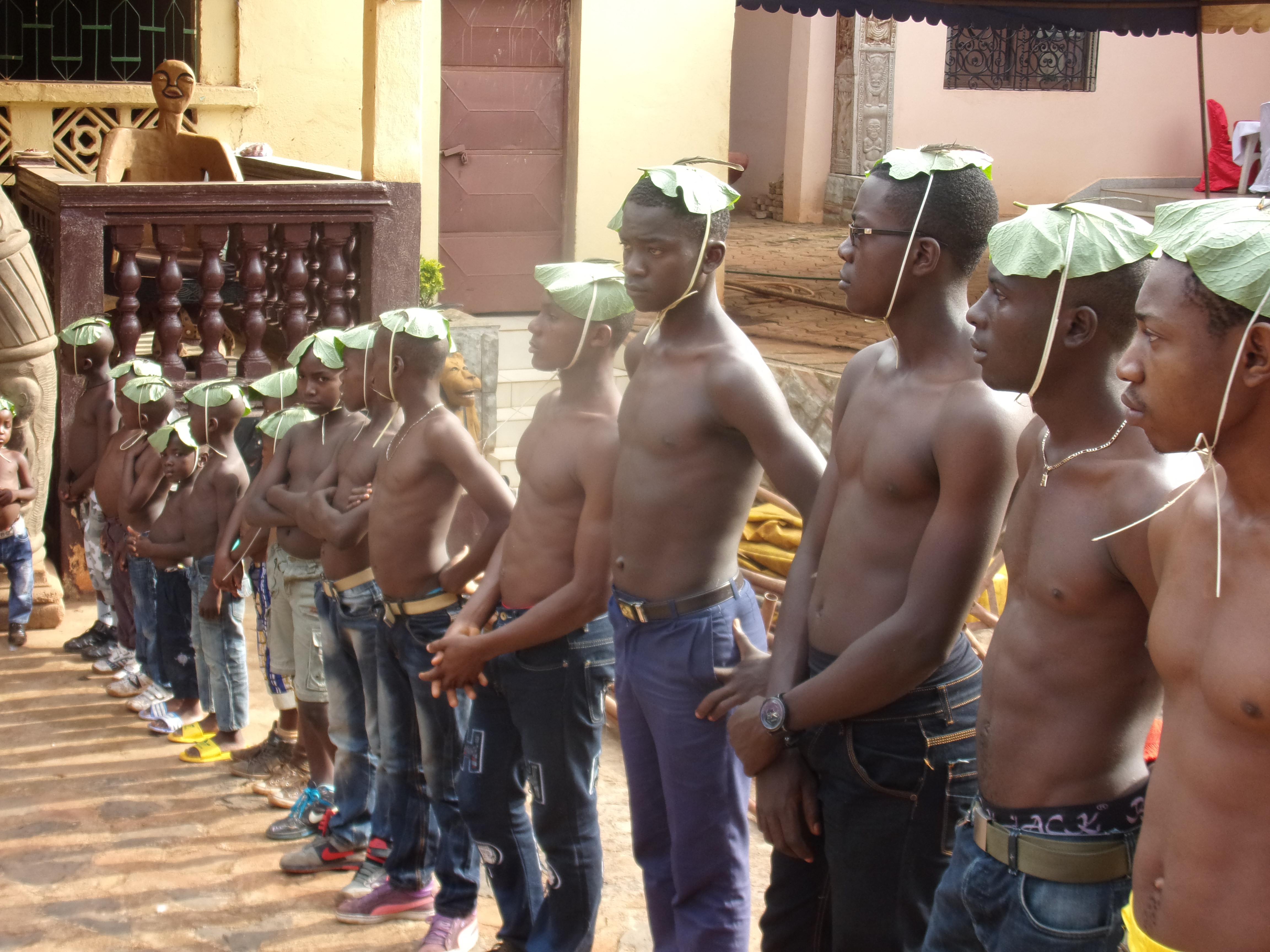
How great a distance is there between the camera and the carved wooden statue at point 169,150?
320 inches

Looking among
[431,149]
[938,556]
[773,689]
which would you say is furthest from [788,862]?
[431,149]

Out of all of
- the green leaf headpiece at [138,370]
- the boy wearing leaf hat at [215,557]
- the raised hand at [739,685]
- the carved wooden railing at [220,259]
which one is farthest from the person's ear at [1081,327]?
the carved wooden railing at [220,259]

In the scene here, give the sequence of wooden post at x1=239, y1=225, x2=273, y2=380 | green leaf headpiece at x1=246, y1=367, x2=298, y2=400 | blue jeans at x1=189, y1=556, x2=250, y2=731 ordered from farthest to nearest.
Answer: wooden post at x1=239, y1=225, x2=273, y2=380, blue jeans at x1=189, y1=556, x2=250, y2=731, green leaf headpiece at x1=246, y1=367, x2=298, y2=400

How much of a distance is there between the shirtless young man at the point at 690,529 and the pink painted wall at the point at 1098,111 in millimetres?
15780

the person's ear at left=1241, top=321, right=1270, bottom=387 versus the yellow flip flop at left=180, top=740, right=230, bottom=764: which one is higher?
the person's ear at left=1241, top=321, right=1270, bottom=387

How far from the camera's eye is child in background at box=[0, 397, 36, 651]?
6367 millimetres

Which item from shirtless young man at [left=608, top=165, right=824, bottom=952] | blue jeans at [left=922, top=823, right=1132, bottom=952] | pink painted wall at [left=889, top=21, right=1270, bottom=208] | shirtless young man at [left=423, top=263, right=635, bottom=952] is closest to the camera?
blue jeans at [left=922, top=823, right=1132, bottom=952]

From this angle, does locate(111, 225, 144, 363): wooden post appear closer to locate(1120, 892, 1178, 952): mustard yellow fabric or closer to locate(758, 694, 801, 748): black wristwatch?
locate(758, 694, 801, 748): black wristwatch

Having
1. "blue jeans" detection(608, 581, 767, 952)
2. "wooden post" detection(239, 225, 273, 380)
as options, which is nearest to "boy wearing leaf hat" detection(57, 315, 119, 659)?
"wooden post" detection(239, 225, 273, 380)

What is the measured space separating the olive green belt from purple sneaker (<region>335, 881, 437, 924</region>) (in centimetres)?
241

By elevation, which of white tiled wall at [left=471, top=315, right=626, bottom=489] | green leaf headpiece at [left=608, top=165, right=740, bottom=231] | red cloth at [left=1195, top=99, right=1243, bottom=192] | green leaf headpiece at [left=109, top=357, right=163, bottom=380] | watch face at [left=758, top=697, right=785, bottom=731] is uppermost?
red cloth at [left=1195, top=99, right=1243, bottom=192]

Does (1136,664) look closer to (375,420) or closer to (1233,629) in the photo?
(1233,629)

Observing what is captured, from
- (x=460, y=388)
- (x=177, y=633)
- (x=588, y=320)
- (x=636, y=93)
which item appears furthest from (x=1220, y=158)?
(x=588, y=320)

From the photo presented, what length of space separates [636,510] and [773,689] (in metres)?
0.58
